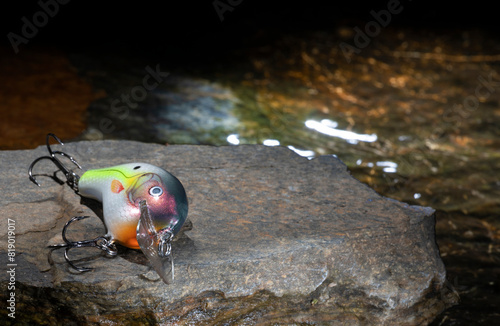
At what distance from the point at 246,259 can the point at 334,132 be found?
200 cm

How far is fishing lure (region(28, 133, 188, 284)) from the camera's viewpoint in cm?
180

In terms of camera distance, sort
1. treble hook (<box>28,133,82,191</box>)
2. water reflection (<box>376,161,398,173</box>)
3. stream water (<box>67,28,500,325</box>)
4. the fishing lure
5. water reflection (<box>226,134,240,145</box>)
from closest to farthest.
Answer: the fishing lure → treble hook (<box>28,133,82,191</box>) → stream water (<box>67,28,500,325</box>) → water reflection (<box>376,161,398,173</box>) → water reflection (<box>226,134,240,145</box>)

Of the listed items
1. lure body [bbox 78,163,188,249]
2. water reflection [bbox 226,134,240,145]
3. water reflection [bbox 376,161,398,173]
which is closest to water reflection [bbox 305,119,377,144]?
water reflection [bbox 376,161,398,173]

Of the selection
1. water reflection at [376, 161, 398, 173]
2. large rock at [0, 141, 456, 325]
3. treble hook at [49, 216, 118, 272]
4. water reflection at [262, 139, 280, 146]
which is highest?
treble hook at [49, 216, 118, 272]

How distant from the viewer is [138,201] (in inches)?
71.3

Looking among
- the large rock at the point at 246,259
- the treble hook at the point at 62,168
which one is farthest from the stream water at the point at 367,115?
the treble hook at the point at 62,168

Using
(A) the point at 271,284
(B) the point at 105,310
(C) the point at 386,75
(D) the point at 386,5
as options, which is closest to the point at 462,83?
(C) the point at 386,75

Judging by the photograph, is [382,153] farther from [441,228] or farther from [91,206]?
[91,206]

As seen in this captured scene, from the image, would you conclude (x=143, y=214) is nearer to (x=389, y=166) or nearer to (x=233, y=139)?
(x=233, y=139)

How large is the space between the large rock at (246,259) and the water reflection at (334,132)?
1.28 meters

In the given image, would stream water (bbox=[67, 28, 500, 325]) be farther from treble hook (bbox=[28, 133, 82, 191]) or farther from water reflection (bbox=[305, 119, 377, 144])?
treble hook (bbox=[28, 133, 82, 191])

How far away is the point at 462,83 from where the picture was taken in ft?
15.1

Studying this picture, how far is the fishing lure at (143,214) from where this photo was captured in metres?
1.80

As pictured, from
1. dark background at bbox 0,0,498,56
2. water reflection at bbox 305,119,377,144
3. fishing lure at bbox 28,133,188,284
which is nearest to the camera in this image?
fishing lure at bbox 28,133,188,284
